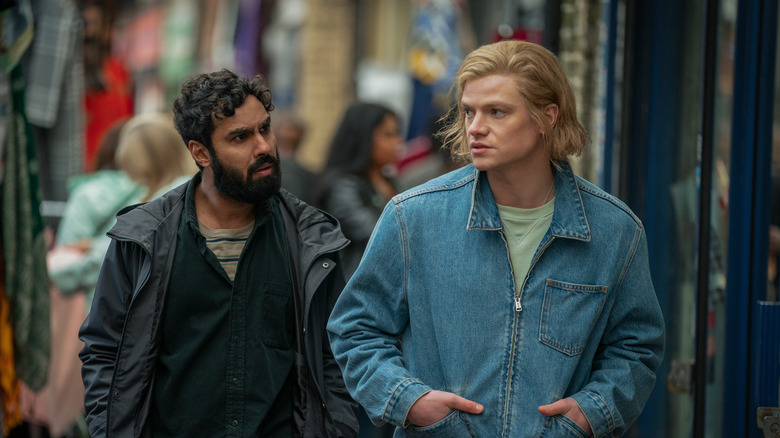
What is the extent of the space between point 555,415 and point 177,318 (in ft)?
4.40

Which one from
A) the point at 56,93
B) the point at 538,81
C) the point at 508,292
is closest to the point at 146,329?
the point at 508,292

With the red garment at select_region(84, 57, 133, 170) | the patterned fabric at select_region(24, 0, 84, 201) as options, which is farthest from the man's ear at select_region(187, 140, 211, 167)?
the red garment at select_region(84, 57, 133, 170)

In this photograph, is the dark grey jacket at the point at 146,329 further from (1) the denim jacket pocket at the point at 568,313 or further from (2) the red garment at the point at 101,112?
(2) the red garment at the point at 101,112

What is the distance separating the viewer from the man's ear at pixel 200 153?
389cm

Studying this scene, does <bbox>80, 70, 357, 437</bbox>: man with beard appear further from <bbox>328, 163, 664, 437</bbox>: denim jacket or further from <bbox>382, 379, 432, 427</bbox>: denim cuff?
<bbox>382, 379, 432, 427</bbox>: denim cuff

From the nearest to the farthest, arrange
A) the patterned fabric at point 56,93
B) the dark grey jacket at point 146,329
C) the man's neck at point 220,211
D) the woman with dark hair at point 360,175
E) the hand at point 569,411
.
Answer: the hand at point 569,411 → the dark grey jacket at point 146,329 → the man's neck at point 220,211 → the woman with dark hair at point 360,175 → the patterned fabric at point 56,93

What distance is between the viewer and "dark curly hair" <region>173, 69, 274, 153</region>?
12.5 ft

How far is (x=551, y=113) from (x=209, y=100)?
1.22 metres

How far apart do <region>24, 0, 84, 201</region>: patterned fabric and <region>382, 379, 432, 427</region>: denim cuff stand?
4546 mm

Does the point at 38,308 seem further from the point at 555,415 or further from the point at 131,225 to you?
the point at 555,415

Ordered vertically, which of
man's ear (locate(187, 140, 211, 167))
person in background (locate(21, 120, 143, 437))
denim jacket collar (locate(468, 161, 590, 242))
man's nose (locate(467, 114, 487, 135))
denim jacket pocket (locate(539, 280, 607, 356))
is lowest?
person in background (locate(21, 120, 143, 437))

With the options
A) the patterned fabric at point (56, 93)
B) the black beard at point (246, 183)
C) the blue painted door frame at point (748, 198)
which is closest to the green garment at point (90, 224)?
the patterned fabric at point (56, 93)

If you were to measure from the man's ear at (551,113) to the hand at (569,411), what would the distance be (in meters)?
0.78

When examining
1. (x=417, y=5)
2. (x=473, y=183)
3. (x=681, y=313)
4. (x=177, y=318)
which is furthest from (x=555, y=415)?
(x=417, y=5)
